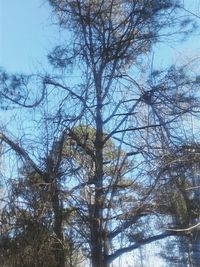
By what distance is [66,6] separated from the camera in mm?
10898

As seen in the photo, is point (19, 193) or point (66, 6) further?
point (66, 6)

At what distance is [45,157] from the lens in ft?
33.4

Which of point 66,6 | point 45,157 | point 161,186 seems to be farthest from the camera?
point 66,6

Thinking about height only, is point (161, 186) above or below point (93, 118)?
below

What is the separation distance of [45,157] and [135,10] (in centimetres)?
326

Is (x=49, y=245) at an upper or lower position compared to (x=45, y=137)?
lower

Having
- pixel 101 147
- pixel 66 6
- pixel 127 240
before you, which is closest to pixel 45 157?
pixel 101 147

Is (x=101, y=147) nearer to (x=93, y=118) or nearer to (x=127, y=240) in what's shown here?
(x=93, y=118)

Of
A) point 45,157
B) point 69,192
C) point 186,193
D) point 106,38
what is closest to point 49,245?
point 69,192

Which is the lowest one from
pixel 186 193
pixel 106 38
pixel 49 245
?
pixel 49 245

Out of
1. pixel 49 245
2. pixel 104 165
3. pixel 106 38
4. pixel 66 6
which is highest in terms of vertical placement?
pixel 66 6

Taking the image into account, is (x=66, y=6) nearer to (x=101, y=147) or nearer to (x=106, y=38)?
(x=106, y=38)

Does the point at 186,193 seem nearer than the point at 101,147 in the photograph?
Yes

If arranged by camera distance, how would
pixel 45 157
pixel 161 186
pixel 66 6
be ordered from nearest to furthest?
pixel 161 186 < pixel 45 157 < pixel 66 6
